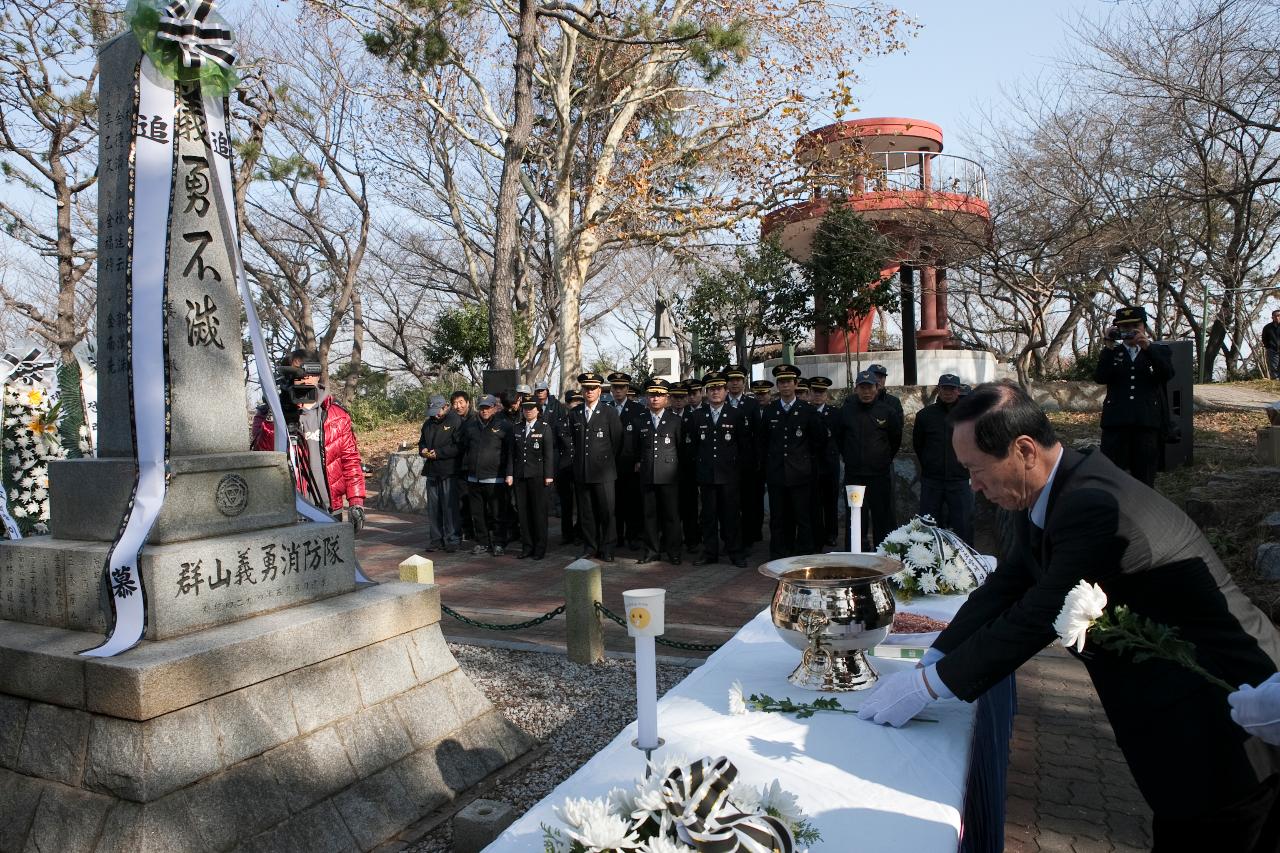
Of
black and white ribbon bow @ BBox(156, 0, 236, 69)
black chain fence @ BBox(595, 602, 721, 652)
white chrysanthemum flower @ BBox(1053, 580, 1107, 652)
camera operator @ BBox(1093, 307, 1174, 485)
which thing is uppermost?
black and white ribbon bow @ BBox(156, 0, 236, 69)

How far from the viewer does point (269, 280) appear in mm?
25047

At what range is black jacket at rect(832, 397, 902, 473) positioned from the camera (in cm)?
904

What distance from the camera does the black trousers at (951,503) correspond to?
8.63 m

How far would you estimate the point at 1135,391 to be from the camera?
7664 mm

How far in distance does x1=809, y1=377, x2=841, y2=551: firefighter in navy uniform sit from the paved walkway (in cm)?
77

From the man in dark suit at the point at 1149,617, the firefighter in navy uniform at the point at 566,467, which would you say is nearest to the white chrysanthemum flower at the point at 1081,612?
the man in dark suit at the point at 1149,617

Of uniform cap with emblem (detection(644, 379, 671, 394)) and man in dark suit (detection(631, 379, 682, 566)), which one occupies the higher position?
uniform cap with emblem (detection(644, 379, 671, 394))

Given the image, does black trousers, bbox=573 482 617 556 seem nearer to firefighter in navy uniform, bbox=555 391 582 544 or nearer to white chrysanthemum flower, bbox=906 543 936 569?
firefighter in navy uniform, bbox=555 391 582 544

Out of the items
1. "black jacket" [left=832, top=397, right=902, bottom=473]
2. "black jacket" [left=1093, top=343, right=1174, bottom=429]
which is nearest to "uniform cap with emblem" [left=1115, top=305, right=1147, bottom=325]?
"black jacket" [left=1093, top=343, right=1174, bottom=429]

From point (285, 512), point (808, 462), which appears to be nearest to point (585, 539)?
point (808, 462)

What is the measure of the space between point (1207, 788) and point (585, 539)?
8.57 metres

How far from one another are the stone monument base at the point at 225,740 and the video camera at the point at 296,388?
4347mm

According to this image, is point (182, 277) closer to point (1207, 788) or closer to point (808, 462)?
point (1207, 788)

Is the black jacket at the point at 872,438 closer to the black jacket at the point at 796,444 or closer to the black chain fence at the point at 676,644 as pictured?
the black jacket at the point at 796,444
